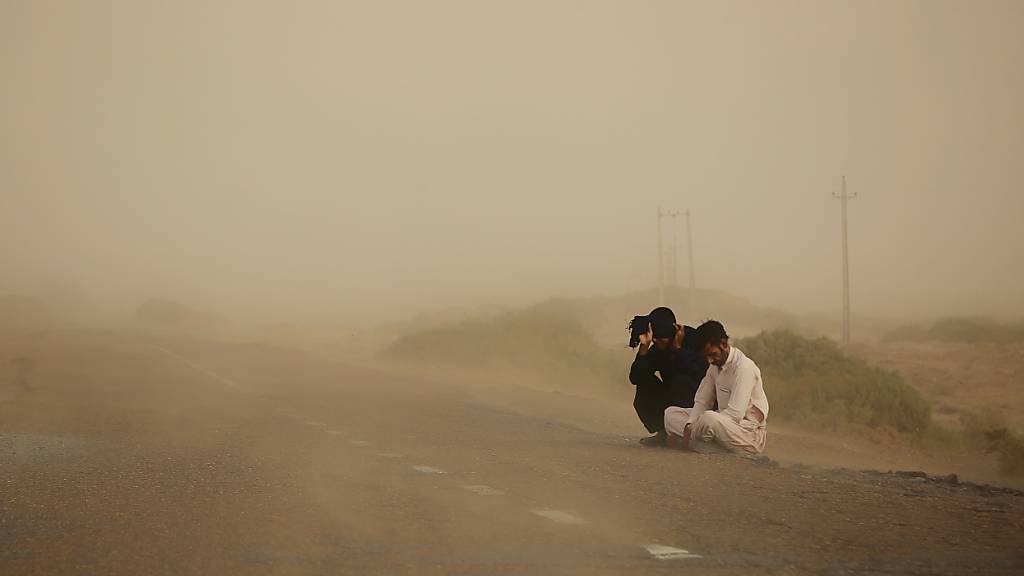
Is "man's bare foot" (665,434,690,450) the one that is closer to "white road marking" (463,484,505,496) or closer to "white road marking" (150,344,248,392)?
"white road marking" (463,484,505,496)

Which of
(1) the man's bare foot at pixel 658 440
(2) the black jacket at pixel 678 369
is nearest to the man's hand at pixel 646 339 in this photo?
(2) the black jacket at pixel 678 369

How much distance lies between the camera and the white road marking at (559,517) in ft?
30.4

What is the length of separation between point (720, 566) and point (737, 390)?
6531mm

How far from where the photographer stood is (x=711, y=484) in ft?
38.0

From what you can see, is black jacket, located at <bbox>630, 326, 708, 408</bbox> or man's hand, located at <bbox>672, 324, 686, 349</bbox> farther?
black jacket, located at <bbox>630, 326, 708, 408</bbox>

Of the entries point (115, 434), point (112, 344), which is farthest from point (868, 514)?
point (112, 344)

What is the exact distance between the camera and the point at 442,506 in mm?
10055

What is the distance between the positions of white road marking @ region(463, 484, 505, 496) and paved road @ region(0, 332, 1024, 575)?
1.4 inches

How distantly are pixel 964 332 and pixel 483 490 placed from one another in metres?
64.9

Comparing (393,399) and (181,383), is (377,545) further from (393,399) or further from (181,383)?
(181,383)

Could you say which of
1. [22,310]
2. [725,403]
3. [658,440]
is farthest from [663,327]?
[22,310]

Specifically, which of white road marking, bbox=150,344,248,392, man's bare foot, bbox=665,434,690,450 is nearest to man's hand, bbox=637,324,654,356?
man's bare foot, bbox=665,434,690,450

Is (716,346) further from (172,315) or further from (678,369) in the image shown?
(172,315)

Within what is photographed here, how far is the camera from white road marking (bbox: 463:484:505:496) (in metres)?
10.9
